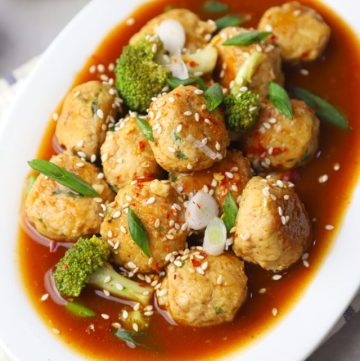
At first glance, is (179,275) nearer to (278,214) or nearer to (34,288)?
(278,214)

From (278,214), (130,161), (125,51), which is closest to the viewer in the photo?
(278,214)

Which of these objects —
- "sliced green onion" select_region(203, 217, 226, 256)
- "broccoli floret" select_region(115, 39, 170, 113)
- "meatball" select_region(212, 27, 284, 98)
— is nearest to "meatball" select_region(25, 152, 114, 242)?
"broccoli floret" select_region(115, 39, 170, 113)

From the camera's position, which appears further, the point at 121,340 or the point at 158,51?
the point at 158,51

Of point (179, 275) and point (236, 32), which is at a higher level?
point (236, 32)

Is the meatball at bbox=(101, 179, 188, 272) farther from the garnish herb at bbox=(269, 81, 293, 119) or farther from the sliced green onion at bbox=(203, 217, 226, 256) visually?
the garnish herb at bbox=(269, 81, 293, 119)

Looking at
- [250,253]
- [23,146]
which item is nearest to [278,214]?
[250,253]

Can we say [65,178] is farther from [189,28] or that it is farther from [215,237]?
[189,28]
